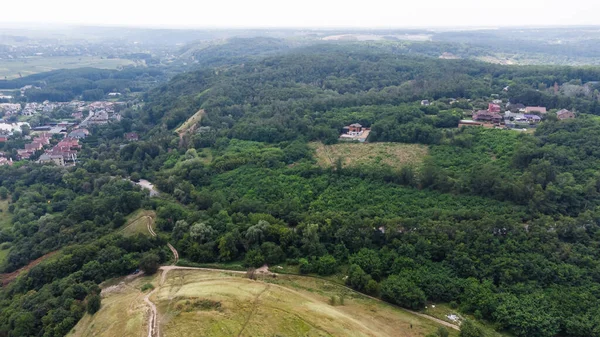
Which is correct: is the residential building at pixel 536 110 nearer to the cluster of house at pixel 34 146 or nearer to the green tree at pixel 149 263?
the green tree at pixel 149 263

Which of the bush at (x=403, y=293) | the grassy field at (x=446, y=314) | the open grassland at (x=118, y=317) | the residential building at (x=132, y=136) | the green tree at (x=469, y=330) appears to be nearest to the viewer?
the open grassland at (x=118, y=317)

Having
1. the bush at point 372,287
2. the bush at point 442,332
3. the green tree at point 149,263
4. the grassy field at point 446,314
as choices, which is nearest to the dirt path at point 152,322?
the green tree at point 149,263

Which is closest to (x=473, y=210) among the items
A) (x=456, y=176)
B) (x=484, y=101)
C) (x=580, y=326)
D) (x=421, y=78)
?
(x=456, y=176)

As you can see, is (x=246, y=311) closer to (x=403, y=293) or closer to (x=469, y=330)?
(x=403, y=293)

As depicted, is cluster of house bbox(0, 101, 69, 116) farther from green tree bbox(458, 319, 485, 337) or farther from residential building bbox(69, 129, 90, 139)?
green tree bbox(458, 319, 485, 337)

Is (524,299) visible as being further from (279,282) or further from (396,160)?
(396,160)

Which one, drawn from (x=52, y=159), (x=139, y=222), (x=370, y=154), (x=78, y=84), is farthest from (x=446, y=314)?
(x=78, y=84)
